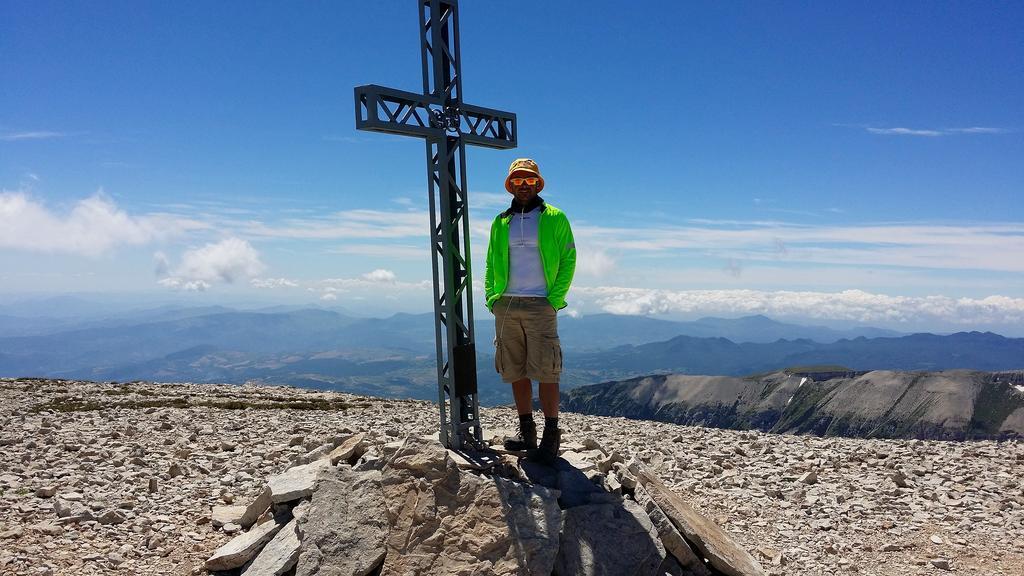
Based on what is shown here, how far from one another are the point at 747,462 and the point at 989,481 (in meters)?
4.68

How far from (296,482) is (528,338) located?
3749 mm

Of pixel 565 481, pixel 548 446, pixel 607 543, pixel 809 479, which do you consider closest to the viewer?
pixel 607 543

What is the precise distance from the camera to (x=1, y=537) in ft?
25.1

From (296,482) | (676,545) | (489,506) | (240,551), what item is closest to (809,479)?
(676,545)

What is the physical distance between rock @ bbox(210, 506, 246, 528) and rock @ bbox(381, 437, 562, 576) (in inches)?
126

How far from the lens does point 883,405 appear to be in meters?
154

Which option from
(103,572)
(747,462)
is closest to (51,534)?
(103,572)

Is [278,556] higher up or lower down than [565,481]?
lower down

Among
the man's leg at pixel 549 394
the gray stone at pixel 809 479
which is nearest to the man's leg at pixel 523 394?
the man's leg at pixel 549 394

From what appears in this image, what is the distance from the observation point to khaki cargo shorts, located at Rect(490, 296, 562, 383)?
304 inches

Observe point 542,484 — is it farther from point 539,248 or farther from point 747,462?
point 747,462

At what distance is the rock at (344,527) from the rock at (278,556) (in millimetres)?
220

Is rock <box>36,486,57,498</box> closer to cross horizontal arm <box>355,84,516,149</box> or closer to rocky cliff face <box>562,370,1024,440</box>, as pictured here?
cross horizontal arm <box>355,84,516,149</box>

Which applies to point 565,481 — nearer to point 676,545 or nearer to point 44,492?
point 676,545
